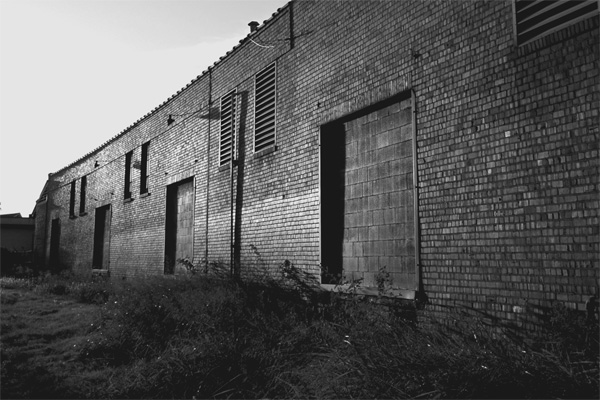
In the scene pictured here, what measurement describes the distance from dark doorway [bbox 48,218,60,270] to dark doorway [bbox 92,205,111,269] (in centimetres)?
645

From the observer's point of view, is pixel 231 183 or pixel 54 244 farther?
pixel 54 244

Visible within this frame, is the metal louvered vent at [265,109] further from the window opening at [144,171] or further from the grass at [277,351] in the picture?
the window opening at [144,171]

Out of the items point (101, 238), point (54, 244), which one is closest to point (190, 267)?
point (101, 238)

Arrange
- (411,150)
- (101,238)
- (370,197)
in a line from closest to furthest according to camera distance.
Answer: (411,150), (370,197), (101,238)

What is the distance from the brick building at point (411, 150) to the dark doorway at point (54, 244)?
14582 millimetres

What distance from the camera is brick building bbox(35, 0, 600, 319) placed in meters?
4.72

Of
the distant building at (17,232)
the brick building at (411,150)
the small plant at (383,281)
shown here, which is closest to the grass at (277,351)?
the small plant at (383,281)

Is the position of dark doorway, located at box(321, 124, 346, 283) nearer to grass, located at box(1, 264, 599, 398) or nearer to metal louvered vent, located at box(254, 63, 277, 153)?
grass, located at box(1, 264, 599, 398)

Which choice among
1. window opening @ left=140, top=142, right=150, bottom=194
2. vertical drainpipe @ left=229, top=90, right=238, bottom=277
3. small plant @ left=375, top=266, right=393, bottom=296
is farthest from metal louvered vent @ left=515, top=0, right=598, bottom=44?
window opening @ left=140, top=142, right=150, bottom=194

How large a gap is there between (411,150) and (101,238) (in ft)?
50.5

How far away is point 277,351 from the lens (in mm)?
5484

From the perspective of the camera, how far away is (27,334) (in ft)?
25.6

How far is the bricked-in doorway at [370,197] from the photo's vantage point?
6.55 m

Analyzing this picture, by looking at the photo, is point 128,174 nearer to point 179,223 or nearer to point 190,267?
point 179,223
